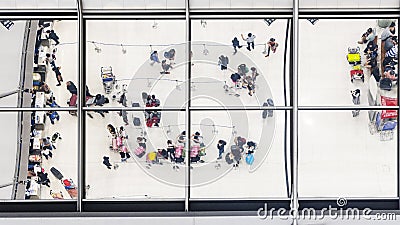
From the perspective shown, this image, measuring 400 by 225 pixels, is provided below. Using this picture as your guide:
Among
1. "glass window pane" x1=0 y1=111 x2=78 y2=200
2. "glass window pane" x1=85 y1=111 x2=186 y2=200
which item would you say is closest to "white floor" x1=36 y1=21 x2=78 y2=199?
"glass window pane" x1=0 y1=111 x2=78 y2=200

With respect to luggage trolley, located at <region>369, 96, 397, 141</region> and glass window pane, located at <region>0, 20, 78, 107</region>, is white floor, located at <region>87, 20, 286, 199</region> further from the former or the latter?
luggage trolley, located at <region>369, 96, 397, 141</region>

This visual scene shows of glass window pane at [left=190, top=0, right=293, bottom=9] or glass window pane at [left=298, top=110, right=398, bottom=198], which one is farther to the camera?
glass window pane at [left=298, top=110, right=398, bottom=198]

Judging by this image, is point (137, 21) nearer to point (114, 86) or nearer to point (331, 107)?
point (114, 86)

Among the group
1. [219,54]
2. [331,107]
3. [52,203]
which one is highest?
[219,54]

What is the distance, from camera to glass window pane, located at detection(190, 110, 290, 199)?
8.21 m

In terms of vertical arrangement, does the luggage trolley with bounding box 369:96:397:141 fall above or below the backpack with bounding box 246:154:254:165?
above

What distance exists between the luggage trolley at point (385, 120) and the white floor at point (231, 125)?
0.07 metres

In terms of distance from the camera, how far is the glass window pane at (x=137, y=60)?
26.8 feet

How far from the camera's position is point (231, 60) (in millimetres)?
8180

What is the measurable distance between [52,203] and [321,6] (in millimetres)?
3319

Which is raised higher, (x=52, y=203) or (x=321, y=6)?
(x=321, y=6)

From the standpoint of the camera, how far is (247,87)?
820cm

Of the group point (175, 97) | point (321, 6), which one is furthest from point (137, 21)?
point (321, 6)

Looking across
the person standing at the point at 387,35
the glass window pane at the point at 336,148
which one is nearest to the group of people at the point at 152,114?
the glass window pane at the point at 336,148
